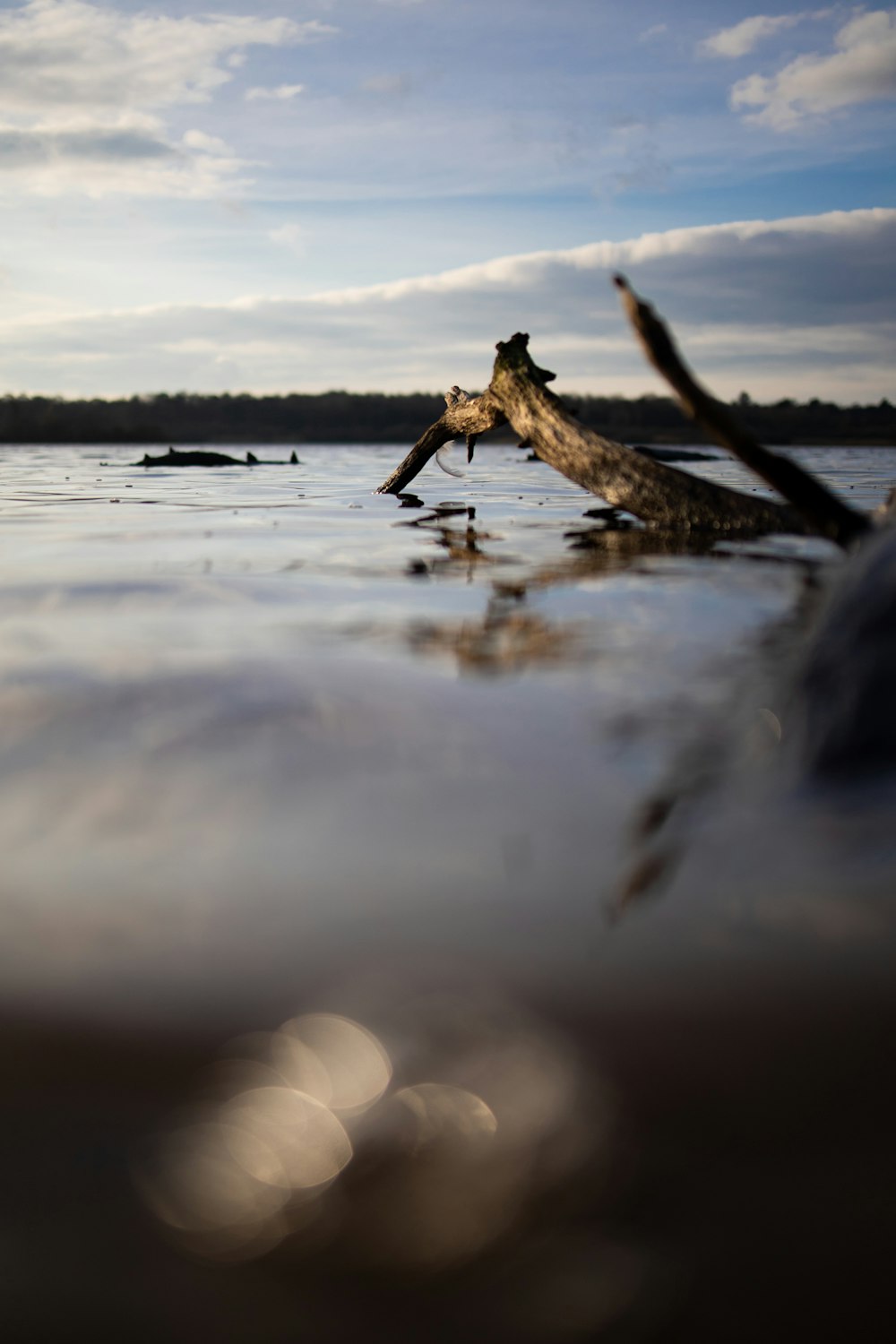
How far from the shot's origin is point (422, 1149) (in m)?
1.11

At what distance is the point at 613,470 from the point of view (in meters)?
7.11

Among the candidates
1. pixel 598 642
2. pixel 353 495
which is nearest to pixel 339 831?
pixel 598 642

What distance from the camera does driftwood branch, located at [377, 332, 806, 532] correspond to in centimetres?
704

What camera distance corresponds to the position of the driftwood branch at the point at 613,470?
7.04 m

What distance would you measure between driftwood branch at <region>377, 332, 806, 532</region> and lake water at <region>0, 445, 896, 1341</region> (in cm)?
377

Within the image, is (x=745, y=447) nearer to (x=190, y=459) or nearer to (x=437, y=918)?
(x=437, y=918)

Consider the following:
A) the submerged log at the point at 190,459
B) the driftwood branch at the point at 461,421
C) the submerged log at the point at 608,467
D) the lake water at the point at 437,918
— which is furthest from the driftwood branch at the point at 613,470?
the submerged log at the point at 190,459

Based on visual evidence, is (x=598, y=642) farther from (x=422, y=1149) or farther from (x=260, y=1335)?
(x=260, y=1335)

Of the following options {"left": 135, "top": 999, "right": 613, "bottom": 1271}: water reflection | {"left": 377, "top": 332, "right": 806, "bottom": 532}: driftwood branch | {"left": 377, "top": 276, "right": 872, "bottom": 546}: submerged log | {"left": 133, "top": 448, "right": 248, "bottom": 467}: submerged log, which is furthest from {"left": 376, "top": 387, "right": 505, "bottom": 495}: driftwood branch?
{"left": 133, "top": 448, "right": 248, "bottom": 467}: submerged log

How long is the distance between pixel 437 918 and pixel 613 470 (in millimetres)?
5953

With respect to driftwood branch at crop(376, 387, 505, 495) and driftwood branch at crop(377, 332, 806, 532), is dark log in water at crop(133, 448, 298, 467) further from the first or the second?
driftwood branch at crop(377, 332, 806, 532)

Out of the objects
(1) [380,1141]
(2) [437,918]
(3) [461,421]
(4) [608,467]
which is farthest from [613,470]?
(1) [380,1141]

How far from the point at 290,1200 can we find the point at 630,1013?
491 millimetres

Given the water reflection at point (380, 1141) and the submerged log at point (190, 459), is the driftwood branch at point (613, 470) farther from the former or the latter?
the submerged log at point (190, 459)
